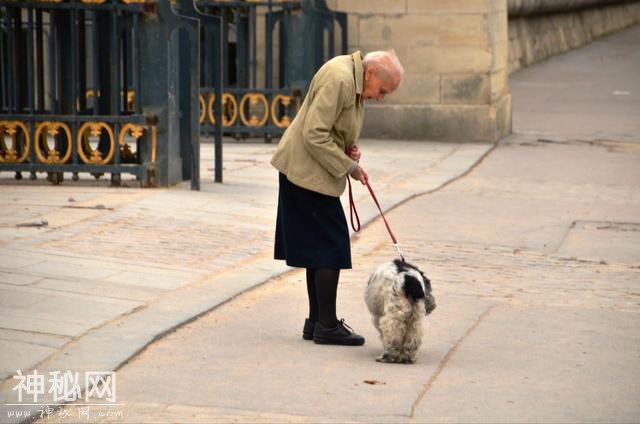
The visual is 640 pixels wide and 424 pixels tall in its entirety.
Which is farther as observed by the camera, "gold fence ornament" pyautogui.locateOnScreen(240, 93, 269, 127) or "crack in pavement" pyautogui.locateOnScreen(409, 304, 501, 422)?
"gold fence ornament" pyautogui.locateOnScreen(240, 93, 269, 127)

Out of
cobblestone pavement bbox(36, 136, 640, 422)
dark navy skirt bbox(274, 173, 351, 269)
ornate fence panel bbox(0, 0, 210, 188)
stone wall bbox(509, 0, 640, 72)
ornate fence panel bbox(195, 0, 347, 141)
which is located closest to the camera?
cobblestone pavement bbox(36, 136, 640, 422)

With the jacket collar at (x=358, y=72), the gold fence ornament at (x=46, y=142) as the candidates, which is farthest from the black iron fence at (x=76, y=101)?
the jacket collar at (x=358, y=72)

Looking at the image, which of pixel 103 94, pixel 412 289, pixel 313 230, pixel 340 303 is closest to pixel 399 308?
pixel 412 289

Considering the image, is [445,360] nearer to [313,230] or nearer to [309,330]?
[309,330]

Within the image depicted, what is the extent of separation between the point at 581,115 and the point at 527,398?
50.6 feet

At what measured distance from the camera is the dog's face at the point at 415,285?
6531mm

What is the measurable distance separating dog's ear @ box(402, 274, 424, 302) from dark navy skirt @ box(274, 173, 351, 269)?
1.83ft

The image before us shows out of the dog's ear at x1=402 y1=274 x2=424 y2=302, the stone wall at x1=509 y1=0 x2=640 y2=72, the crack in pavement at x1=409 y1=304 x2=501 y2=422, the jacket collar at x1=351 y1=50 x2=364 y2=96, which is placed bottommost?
the crack in pavement at x1=409 y1=304 x2=501 y2=422

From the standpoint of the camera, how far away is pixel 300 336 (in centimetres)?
723

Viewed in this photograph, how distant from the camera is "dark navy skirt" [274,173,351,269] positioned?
23.0 feet

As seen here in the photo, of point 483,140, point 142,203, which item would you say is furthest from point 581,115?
point 142,203

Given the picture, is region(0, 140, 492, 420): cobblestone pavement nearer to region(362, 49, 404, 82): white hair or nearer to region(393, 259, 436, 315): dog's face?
region(393, 259, 436, 315): dog's face

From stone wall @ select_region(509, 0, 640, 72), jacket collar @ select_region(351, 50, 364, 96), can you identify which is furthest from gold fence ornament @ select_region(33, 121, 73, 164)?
stone wall @ select_region(509, 0, 640, 72)

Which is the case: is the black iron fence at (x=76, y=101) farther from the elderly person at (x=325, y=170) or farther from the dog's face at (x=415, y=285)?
the dog's face at (x=415, y=285)
